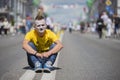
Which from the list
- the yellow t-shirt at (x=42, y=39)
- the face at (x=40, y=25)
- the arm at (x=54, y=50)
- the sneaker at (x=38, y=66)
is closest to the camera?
the sneaker at (x=38, y=66)

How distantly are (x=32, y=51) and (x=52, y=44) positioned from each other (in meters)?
0.60

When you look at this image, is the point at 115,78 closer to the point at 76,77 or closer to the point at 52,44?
the point at 76,77

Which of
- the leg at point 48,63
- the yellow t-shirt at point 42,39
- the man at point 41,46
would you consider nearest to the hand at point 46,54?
the man at point 41,46

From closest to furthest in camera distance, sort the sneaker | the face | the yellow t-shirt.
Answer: the sneaker → the face → the yellow t-shirt

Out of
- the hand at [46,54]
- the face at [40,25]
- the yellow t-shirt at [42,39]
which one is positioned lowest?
the hand at [46,54]

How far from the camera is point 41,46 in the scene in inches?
379

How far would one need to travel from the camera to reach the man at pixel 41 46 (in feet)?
30.0

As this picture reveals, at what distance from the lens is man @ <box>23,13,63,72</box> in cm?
913

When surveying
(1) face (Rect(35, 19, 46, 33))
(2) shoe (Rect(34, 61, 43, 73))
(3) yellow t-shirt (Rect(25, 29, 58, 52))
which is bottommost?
(2) shoe (Rect(34, 61, 43, 73))

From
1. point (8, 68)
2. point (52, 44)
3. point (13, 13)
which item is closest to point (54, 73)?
point (52, 44)

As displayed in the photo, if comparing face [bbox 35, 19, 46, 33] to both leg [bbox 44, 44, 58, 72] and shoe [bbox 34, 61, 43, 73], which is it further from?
shoe [bbox 34, 61, 43, 73]

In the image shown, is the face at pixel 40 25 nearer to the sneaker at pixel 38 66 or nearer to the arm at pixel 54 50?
the arm at pixel 54 50

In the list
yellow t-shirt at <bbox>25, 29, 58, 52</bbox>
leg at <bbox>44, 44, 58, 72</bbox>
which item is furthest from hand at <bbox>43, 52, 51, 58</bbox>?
yellow t-shirt at <bbox>25, 29, 58, 52</bbox>

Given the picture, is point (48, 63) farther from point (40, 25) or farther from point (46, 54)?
point (40, 25)
